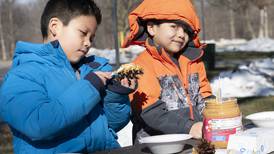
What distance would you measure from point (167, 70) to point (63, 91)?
0.87 metres

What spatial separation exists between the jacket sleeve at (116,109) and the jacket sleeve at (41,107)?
0.30 meters

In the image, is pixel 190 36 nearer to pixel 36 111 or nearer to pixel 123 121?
pixel 123 121

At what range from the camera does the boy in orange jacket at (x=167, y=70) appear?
2.87 meters

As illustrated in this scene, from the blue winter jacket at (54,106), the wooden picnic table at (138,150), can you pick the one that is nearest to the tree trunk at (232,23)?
the blue winter jacket at (54,106)

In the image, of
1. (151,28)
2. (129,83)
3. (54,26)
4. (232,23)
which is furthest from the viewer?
(232,23)

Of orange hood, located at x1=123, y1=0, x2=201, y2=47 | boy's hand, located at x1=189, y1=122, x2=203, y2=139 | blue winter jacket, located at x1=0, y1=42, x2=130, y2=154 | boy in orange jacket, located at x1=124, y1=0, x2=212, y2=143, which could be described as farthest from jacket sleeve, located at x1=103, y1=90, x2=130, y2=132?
orange hood, located at x1=123, y1=0, x2=201, y2=47

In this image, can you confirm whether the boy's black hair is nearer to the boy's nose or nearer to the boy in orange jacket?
the boy's nose

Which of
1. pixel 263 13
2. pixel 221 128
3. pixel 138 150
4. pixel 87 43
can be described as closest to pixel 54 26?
pixel 87 43

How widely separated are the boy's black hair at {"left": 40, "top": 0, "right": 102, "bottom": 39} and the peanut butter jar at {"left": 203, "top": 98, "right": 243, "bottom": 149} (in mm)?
768

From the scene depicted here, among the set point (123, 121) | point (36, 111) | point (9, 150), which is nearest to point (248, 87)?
point (9, 150)

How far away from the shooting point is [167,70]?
3053 mm

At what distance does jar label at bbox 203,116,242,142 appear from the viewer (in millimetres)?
2137

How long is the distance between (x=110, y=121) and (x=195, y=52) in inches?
32.8

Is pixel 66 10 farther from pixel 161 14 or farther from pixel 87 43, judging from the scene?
pixel 161 14
